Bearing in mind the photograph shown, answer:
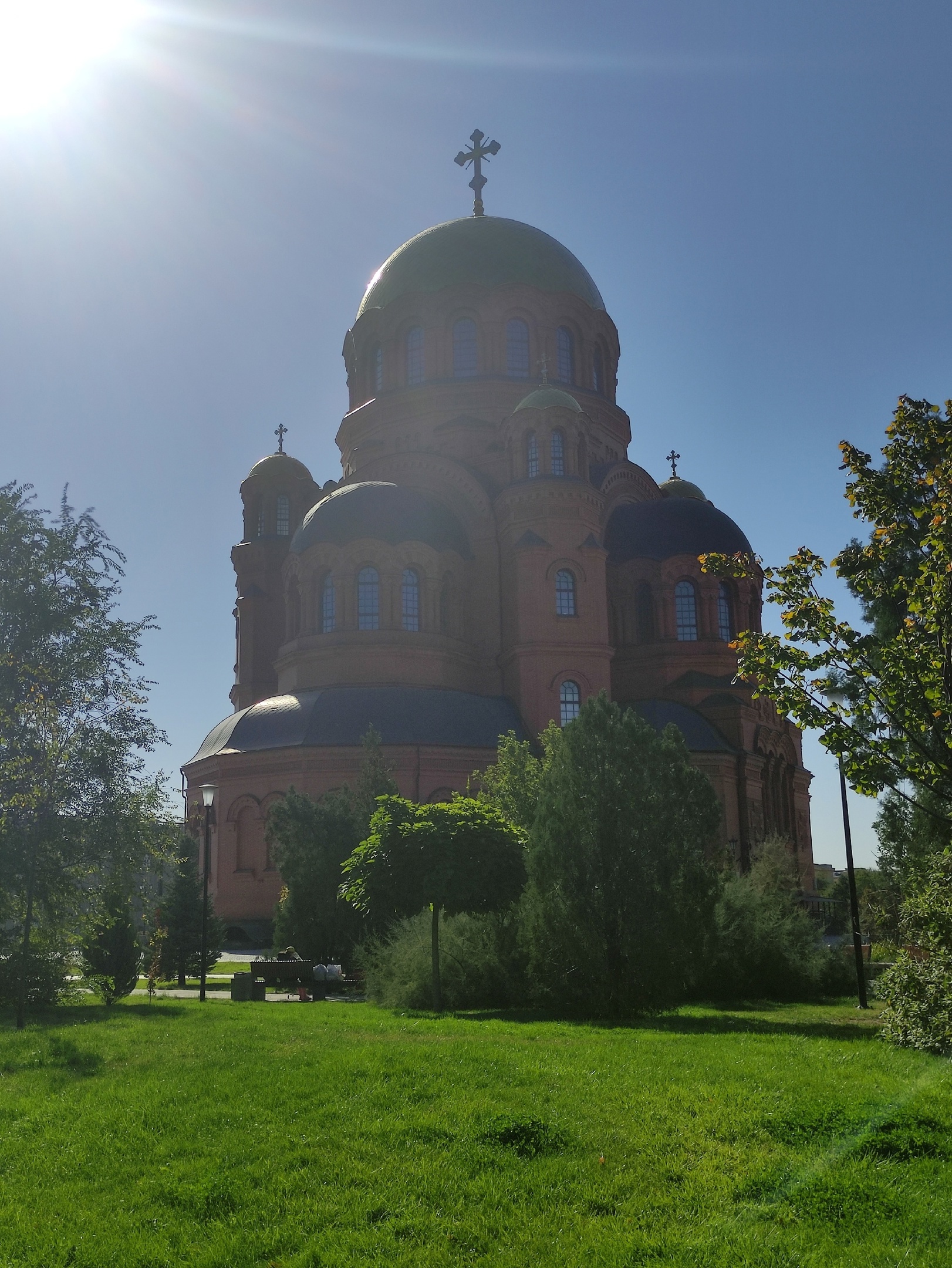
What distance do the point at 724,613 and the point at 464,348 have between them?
13.8m

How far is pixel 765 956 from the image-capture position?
19.5m

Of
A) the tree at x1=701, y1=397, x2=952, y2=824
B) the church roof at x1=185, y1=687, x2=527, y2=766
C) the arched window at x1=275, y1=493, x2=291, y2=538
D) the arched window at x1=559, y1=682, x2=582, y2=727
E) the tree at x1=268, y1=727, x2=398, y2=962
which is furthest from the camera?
the arched window at x1=275, y1=493, x2=291, y2=538

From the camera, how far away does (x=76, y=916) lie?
57.9ft

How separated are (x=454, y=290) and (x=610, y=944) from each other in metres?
31.3

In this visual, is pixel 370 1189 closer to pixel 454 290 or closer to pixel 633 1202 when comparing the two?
pixel 633 1202

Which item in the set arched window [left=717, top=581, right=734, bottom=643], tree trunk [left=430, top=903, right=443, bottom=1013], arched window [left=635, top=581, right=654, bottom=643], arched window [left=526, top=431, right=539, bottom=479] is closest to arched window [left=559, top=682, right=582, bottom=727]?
arched window [left=635, top=581, right=654, bottom=643]

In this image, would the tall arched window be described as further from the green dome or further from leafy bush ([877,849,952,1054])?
leafy bush ([877,849,952,1054])

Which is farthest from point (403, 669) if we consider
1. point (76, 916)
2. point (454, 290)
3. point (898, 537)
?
point (898, 537)

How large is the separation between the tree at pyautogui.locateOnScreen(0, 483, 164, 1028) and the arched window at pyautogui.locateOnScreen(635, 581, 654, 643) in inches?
880

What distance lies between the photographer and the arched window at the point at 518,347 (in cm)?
4153

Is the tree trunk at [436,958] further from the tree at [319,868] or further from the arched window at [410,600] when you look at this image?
the arched window at [410,600]

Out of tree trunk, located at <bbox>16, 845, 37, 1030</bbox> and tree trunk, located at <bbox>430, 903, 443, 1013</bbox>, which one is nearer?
tree trunk, located at <bbox>16, 845, 37, 1030</bbox>

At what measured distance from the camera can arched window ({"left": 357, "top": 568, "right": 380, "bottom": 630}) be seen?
36062mm

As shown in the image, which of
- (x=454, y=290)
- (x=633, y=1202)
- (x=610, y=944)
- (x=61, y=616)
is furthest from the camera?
(x=454, y=290)
